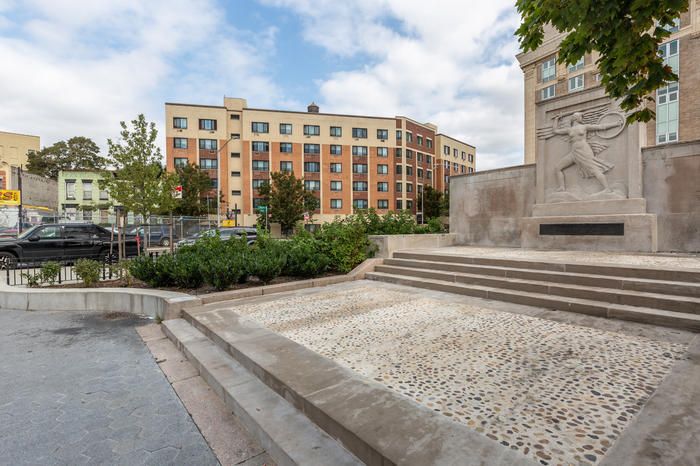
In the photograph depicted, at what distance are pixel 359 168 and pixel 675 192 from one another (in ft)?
166

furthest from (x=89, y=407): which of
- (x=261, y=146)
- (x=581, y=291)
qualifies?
(x=261, y=146)

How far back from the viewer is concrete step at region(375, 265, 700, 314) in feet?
17.7

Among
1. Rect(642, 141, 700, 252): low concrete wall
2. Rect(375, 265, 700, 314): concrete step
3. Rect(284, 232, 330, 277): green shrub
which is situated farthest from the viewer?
Rect(642, 141, 700, 252): low concrete wall

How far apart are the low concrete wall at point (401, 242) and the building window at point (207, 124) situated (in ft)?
160

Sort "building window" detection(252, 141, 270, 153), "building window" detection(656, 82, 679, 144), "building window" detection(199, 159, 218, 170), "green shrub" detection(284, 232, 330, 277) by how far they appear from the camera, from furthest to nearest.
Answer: "building window" detection(252, 141, 270, 153), "building window" detection(199, 159, 218, 170), "building window" detection(656, 82, 679, 144), "green shrub" detection(284, 232, 330, 277)

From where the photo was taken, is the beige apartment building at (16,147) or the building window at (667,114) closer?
the building window at (667,114)

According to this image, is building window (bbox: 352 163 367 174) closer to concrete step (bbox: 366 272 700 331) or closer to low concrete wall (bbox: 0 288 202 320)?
concrete step (bbox: 366 272 700 331)

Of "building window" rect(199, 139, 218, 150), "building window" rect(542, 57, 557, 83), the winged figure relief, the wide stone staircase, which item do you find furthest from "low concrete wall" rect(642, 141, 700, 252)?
"building window" rect(199, 139, 218, 150)

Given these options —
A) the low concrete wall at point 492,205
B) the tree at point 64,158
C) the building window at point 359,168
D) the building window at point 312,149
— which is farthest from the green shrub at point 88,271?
the tree at point 64,158

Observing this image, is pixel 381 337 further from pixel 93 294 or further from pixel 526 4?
pixel 93 294

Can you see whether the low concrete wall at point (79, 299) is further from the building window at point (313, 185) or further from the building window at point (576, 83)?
the building window at point (313, 185)

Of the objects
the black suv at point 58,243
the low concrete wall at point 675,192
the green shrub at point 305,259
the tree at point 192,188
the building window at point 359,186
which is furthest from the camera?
the building window at point 359,186

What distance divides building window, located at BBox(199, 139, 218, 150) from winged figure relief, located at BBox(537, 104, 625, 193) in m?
50.3

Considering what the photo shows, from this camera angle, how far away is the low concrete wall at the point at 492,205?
13711mm
